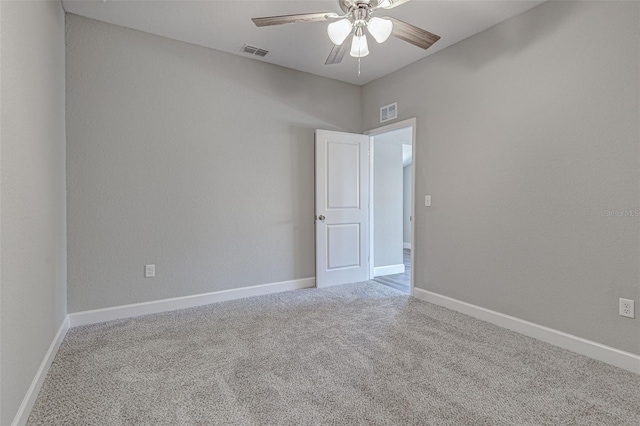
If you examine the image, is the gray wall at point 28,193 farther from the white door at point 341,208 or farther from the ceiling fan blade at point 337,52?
the white door at point 341,208

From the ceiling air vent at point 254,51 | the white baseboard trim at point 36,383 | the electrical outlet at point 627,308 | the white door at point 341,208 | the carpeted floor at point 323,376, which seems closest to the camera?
the white baseboard trim at point 36,383

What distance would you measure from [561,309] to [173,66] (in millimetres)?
4118

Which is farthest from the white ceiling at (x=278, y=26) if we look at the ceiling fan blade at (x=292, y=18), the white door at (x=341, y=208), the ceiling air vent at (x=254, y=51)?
the white door at (x=341, y=208)

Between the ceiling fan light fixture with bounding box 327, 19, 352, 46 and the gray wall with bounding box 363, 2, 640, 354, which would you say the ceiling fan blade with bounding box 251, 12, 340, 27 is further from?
the gray wall with bounding box 363, 2, 640, 354

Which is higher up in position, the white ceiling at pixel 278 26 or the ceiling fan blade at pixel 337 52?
the white ceiling at pixel 278 26

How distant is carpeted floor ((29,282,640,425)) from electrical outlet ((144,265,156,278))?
1.33 ft

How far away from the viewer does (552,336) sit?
252 cm

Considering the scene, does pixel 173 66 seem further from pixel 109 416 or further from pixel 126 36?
pixel 109 416

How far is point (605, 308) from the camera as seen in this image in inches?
89.2

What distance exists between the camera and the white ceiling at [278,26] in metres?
2.62

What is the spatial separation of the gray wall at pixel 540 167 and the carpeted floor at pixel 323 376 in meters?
0.44

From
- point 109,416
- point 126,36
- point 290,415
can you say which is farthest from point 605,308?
point 126,36

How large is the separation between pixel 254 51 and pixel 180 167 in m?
1.49

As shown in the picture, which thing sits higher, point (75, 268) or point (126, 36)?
point (126, 36)
